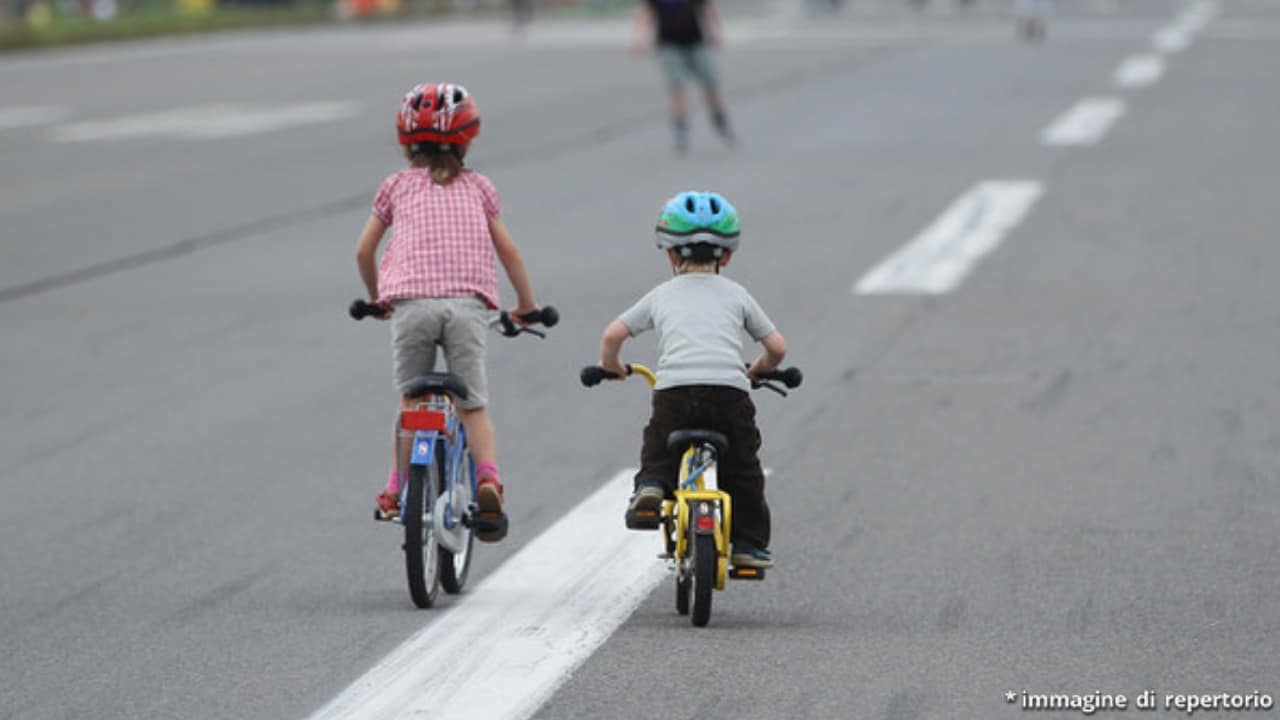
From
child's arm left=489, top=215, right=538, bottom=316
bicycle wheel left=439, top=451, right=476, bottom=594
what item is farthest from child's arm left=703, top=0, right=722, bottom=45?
bicycle wheel left=439, top=451, right=476, bottom=594

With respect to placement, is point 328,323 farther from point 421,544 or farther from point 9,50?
point 9,50

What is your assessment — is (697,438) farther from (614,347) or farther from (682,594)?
(682,594)

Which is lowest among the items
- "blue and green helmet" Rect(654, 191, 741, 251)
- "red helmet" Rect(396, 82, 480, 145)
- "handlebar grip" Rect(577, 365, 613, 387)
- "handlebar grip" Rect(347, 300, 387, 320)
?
"handlebar grip" Rect(577, 365, 613, 387)

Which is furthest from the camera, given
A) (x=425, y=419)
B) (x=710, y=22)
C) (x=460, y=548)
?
(x=710, y=22)

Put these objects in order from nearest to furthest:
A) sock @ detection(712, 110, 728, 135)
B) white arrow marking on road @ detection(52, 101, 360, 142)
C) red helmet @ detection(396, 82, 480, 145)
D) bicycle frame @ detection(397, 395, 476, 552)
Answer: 1. bicycle frame @ detection(397, 395, 476, 552)
2. red helmet @ detection(396, 82, 480, 145)
3. sock @ detection(712, 110, 728, 135)
4. white arrow marking on road @ detection(52, 101, 360, 142)

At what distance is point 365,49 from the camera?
47.1 meters

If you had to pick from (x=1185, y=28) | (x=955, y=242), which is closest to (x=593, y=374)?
(x=955, y=242)

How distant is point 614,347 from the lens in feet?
23.0

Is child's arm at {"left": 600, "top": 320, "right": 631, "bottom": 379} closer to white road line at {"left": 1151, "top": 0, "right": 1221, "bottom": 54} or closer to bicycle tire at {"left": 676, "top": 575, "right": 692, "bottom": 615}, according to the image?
bicycle tire at {"left": 676, "top": 575, "right": 692, "bottom": 615}

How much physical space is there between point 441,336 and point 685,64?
18140 millimetres

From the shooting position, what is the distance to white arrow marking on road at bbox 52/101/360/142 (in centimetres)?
2870

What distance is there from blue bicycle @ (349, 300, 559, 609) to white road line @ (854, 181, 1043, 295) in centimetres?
749

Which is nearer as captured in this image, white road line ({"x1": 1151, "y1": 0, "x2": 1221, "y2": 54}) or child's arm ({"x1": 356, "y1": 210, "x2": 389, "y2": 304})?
child's arm ({"x1": 356, "y1": 210, "x2": 389, "y2": 304})

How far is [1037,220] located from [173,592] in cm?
1160
